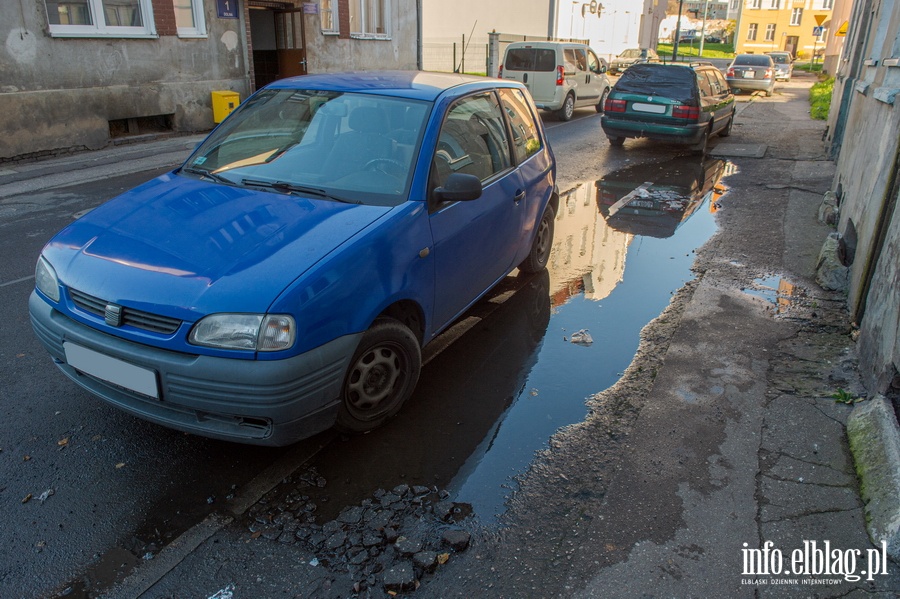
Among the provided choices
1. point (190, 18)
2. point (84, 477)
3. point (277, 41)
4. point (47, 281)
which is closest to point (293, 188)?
point (47, 281)

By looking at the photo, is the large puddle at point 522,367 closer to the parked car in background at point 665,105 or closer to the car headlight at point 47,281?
the car headlight at point 47,281

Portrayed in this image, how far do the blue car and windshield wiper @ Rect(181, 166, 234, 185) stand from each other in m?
0.02

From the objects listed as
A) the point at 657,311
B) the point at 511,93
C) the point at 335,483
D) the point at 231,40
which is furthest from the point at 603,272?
the point at 231,40

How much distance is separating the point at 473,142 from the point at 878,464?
9.99 ft

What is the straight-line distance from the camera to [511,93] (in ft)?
17.5

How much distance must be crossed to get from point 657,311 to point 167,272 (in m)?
3.96

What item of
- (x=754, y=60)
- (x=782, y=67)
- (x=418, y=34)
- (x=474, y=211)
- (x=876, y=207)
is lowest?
(x=876, y=207)

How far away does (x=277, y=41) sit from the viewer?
17531 millimetres

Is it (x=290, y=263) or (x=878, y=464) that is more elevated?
(x=290, y=263)

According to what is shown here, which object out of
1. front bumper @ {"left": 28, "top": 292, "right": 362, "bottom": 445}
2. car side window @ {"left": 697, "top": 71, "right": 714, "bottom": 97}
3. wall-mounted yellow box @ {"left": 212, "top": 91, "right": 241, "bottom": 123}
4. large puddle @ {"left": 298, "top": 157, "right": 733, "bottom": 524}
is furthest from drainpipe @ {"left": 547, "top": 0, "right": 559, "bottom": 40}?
front bumper @ {"left": 28, "top": 292, "right": 362, "bottom": 445}

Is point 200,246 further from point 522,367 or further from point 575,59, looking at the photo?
point 575,59

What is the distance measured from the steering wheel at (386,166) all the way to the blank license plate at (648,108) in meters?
9.84

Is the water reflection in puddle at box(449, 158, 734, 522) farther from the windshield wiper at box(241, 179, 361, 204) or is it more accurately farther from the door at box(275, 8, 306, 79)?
the door at box(275, 8, 306, 79)

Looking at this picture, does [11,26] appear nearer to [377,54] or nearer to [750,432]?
[377,54]
